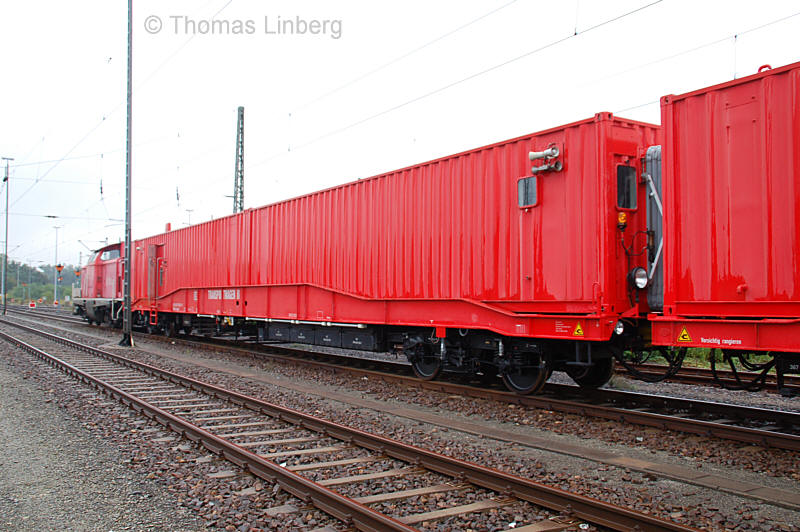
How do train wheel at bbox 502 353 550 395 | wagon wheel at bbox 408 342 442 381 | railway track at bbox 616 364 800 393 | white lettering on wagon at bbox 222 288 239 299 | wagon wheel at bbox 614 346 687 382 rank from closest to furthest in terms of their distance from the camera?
1. wagon wheel at bbox 614 346 687 382
2. train wheel at bbox 502 353 550 395
3. railway track at bbox 616 364 800 393
4. wagon wheel at bbox 408 342 442 381
5. white lettering on wagon at bbox 222 288 239 299

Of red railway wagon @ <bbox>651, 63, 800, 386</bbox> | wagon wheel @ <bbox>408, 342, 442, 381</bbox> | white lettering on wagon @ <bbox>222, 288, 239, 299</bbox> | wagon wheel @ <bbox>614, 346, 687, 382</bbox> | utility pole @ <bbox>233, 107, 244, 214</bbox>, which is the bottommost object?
wagon wheel @ <bbox>408, 342, 442, 381</bbox>

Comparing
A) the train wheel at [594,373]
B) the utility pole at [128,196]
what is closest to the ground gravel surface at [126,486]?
the train wheel at [594,373]

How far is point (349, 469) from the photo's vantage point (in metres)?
5.28

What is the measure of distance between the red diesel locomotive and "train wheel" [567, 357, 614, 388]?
2 centimetres

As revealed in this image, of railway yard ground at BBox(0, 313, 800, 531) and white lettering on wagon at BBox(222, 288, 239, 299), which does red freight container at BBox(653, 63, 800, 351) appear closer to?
Answer: railway yard ground at BBox(0, 313, 800, 531)

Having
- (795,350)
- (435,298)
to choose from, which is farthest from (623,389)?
(795,350)

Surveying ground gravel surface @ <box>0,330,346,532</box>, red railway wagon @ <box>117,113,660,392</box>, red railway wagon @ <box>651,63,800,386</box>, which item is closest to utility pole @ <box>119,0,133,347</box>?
red railway wagon @ <box>117,113,660,392</box>

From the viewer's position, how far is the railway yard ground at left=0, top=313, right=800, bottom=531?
4199 millimetres

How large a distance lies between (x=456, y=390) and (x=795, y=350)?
15.9 feet

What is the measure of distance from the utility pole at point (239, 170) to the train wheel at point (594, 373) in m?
19.3

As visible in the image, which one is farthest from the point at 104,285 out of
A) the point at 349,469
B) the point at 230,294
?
the point at 349,469

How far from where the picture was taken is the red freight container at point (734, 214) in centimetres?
541

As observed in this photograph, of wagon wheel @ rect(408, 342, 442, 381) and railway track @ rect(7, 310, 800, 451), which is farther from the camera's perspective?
wagon wheel @ rect(408, 342, 442, 381)

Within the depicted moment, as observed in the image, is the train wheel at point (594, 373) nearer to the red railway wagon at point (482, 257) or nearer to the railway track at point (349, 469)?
the red railway wagon at point (482, 257)
